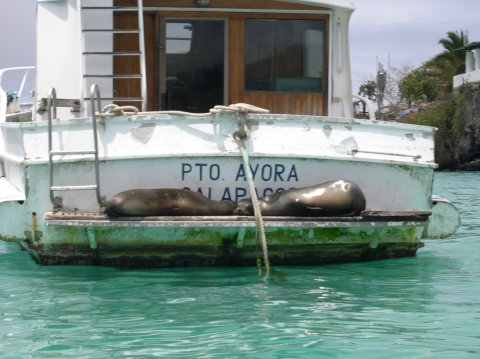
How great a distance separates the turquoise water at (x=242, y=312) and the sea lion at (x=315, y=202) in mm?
557

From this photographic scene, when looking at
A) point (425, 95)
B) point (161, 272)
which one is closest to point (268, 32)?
point (161, 272)

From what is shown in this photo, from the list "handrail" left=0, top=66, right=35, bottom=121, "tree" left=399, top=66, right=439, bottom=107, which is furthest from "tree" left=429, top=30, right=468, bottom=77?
"handrail" left=0, top=66, right=35, bottom=121

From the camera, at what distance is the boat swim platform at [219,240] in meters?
6.90

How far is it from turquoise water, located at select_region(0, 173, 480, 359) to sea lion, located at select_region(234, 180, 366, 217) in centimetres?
56

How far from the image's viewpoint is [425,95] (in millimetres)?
52562

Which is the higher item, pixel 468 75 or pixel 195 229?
pixel 468 75

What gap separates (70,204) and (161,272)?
99 centimetres

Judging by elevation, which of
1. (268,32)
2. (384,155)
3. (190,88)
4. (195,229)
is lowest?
(195,229)

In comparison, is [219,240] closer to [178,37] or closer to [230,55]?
[230,55]

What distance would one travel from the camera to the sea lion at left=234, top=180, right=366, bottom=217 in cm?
692

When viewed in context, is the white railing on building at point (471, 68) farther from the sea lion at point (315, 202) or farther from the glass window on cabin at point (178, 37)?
the sea lion at point (315, 202)

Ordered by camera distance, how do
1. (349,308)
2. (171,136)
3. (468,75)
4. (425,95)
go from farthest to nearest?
1. (425,95)
2. (468,75)
3. (171,136)
4. (349,308)

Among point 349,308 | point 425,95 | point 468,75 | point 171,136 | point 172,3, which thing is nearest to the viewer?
point 349,308

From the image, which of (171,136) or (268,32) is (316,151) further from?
(268,32)
